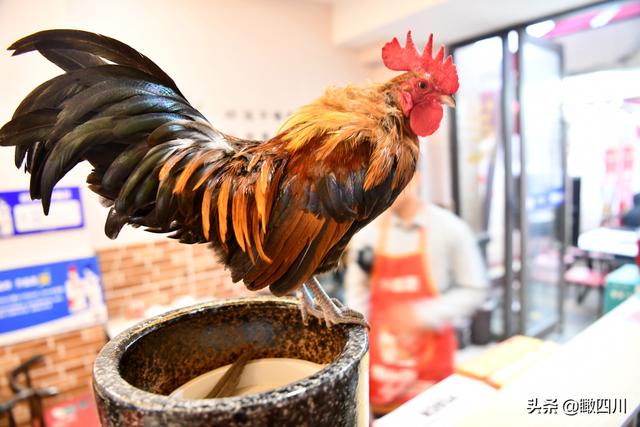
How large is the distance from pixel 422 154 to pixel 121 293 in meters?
2.17

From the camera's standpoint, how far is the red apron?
178cm

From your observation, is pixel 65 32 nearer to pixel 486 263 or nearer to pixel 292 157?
→ pixel 292 157

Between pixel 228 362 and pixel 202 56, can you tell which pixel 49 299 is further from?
pixel 228 362

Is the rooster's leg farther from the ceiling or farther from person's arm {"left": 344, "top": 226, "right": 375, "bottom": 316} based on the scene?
the ceiling

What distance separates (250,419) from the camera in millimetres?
390

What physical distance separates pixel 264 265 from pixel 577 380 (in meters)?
0.81

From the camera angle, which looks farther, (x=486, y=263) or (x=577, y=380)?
(x=486, y=263)

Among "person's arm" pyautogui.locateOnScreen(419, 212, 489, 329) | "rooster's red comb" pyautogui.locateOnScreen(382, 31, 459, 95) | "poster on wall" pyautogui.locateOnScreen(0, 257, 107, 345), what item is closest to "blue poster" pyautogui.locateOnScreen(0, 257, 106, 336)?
"poster on wall" pyautogui.locateOnScreen(0, 257, 107, 345)

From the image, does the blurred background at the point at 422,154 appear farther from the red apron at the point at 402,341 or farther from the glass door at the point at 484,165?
the red apron at the point at 402,341

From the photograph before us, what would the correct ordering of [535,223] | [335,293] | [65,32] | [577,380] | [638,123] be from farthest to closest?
[535,223]
[335,293]
[638,123]
[577,380]
[65,32]

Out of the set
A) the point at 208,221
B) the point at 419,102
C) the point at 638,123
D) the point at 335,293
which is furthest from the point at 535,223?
the point at 208,221

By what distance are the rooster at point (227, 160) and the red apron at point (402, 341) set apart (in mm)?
1331

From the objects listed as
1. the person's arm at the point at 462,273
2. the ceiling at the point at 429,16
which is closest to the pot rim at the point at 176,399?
the person's arm at the point at 462,273

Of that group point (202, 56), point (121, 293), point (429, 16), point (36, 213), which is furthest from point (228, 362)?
point (429, 16)
